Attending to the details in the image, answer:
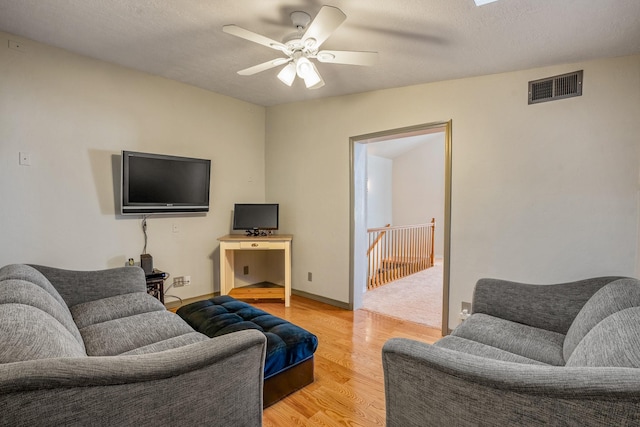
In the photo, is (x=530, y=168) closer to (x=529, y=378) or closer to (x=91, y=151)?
(x=529, y=378)

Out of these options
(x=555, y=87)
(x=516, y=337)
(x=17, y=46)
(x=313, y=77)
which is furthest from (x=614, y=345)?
(x=17, y=46)

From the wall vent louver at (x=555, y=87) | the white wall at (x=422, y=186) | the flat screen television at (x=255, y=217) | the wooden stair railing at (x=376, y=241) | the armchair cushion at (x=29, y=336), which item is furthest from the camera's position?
the white wall at (x=422, y=186)

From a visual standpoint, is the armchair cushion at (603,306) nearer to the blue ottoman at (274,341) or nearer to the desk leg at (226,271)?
the blue ottoman at (274,341)

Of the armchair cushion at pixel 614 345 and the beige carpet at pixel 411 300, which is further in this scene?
the beige carpet at pixel 411 300

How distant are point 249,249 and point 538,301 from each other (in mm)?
2893

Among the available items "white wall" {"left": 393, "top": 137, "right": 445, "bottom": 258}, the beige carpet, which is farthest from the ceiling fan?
"white wall" {"left": 393, "top": 137, "right": 445, "bottom": 258}

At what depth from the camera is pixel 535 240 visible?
262 cm

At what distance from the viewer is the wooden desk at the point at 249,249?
3.69 metres

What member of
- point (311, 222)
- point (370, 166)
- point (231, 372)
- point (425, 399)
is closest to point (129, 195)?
point (311, 222)

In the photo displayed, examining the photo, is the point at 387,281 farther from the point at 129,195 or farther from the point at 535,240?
the point at 129,195

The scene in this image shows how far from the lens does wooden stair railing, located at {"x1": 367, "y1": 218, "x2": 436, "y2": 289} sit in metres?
4.90

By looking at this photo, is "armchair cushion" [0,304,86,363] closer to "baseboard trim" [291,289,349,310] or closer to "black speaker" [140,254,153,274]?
"black speaker" [140,254,153,274]

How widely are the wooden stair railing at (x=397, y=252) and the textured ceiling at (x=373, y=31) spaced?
277 centimetres

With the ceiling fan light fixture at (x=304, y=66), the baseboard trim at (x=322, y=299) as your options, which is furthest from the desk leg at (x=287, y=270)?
the ceiling fan light fixture at (x=304, y=66)
